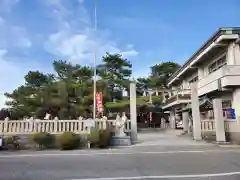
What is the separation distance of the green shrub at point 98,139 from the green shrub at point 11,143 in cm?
362

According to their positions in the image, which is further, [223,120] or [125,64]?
[125,64]

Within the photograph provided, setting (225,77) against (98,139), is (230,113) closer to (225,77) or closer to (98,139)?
(225,77)

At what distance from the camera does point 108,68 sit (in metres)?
34.6

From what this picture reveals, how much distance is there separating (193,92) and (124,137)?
6.60m

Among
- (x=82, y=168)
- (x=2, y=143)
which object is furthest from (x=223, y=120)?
(x=2, y=143)

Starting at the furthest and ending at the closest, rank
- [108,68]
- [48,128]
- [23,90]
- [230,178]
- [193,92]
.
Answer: [108,68]
[23,90]
[193,92]
[48,128]
[230,178]

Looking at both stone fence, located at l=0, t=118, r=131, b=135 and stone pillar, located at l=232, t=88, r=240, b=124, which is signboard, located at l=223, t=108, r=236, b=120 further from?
stone fence, located at l=0, t=118, r=131, b=135

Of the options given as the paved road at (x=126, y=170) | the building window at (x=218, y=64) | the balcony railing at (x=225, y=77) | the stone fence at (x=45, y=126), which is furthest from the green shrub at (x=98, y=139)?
the building window at (x=218, y=64)

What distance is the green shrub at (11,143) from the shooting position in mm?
A: 12312

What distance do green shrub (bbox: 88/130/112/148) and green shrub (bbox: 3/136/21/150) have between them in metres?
3.62

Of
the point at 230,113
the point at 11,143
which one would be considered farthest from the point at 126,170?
the point at 230,113

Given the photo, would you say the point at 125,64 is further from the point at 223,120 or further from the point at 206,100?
the point at 223,120

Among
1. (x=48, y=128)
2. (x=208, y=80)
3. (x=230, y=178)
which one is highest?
(x=208, y=80)

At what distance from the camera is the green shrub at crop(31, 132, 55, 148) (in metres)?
12.3
